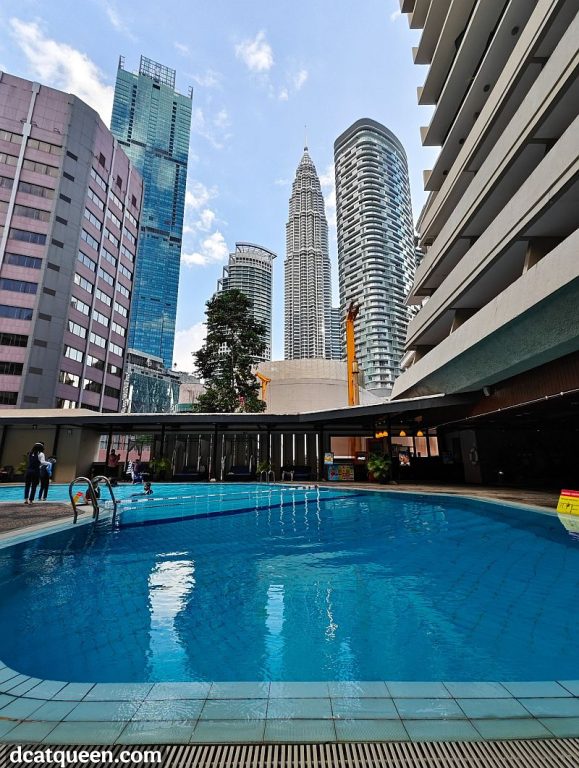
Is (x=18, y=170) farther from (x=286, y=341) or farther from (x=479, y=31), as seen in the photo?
(x=286, y=341)

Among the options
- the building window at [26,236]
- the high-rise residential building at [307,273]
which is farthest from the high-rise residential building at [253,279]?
the building window at [26,236]

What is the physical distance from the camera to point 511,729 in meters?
1.92

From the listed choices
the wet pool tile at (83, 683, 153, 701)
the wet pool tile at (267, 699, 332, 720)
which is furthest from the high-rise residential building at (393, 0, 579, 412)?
the wet pool tile at (83, 683, 153, 701)

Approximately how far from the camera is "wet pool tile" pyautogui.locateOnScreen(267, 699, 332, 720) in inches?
81.3

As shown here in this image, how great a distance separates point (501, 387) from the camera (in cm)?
1425

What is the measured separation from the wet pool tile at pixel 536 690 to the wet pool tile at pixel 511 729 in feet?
1.09

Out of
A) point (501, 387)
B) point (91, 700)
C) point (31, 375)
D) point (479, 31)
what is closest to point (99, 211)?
point (31, 375)

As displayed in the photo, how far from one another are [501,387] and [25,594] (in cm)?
1560

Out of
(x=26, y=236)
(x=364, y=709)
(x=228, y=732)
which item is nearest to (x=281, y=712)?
(x=228, y=732)

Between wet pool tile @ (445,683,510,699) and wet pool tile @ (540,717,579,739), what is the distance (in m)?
0.30

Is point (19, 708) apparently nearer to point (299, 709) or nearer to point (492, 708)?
point (299, 709)

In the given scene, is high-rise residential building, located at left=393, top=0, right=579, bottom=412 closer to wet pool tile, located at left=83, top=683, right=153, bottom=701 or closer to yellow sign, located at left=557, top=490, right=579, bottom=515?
yellow sign, located at left=557, top=490, right=579, bottom=515

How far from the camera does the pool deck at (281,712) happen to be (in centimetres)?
188

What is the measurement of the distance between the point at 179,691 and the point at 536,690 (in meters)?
2.37
